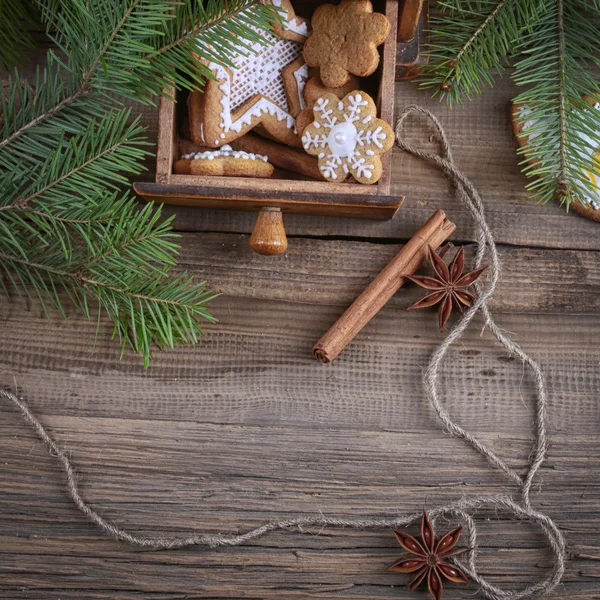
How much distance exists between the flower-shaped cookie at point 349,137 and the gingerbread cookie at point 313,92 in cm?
3

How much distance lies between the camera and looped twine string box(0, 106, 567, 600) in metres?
1.25

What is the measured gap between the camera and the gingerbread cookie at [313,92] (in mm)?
1178


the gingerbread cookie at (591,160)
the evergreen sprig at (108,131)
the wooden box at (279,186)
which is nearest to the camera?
the evergreen sprig at (108,131)

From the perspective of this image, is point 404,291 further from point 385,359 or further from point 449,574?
point 449,574

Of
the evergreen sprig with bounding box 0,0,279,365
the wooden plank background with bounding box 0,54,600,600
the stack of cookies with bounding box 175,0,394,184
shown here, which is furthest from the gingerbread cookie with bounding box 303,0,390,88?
the wooden plank background with bounding box 0,54,600,600

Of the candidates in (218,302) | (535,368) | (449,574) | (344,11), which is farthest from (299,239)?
(449,574)

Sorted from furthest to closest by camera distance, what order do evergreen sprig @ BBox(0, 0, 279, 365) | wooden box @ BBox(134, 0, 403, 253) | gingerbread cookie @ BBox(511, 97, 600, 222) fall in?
gingerbread cookie @ BBox(511, 97, 600, 222) < wooden box @ BBox(134, 0, 403, 253) < evergreen sprig @ BBox(0, 0, 279, 365)

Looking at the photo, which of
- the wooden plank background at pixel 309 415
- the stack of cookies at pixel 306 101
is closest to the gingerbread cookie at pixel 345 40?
the stack of cookies at pixel 306 101

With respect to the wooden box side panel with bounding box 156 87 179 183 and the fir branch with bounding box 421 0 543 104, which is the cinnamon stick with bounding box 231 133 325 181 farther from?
the fir branch with bounding box 421 0 543 104

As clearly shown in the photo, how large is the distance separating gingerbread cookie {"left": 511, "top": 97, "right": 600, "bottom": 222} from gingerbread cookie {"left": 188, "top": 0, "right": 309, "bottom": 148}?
432 millimetres

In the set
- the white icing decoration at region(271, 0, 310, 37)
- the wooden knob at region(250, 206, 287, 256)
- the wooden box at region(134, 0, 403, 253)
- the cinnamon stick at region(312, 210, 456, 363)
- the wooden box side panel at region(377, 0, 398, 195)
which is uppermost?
the white icing decoration at region(271, 0, 310, 37)

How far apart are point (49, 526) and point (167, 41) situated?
3.09 ft

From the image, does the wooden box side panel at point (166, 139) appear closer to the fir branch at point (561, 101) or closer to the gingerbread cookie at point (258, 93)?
the gingerbread cookie at point (258, 93)

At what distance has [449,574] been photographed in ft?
4.01
